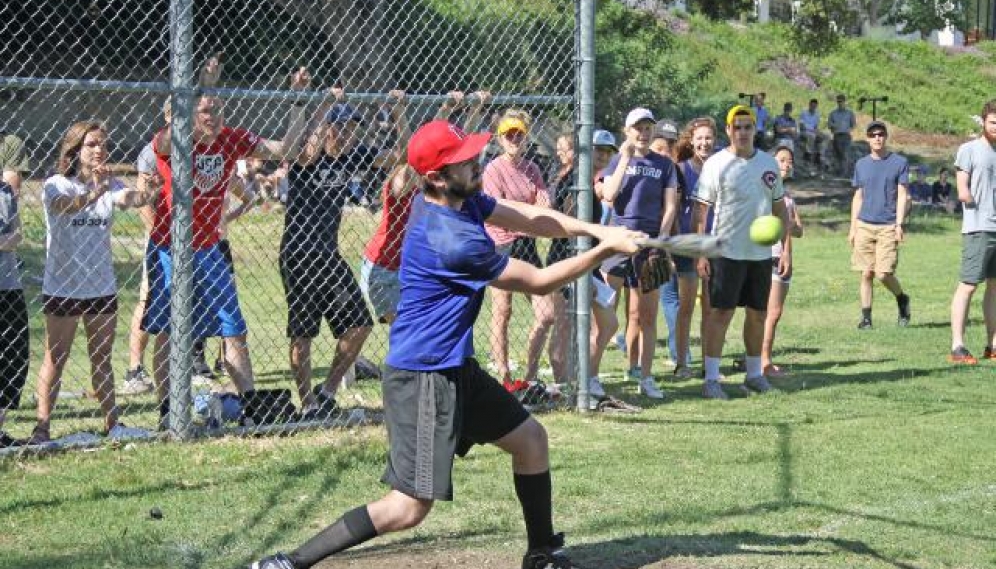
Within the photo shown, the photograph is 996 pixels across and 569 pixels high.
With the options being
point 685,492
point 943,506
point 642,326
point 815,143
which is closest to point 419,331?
point 685,492

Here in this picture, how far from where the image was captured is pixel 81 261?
788 cm

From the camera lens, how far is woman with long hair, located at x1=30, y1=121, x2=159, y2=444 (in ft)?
25.4

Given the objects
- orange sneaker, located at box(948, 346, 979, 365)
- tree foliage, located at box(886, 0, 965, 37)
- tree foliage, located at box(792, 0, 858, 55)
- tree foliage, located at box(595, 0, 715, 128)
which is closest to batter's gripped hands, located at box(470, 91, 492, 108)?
orange sneaker, located at box(948, 346, 979, 365)

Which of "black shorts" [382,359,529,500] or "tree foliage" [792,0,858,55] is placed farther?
"tree foliage" [792,0,858,55]

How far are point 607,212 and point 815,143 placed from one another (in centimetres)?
2601

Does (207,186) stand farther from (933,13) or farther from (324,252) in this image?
(933,13)

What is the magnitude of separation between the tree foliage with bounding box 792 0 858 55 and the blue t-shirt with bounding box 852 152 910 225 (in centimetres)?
1816

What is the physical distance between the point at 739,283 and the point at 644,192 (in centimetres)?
98

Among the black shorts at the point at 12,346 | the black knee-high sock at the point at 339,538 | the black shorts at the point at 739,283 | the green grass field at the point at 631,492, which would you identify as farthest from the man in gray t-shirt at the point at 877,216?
the black knee-high sock at the point at 339,538

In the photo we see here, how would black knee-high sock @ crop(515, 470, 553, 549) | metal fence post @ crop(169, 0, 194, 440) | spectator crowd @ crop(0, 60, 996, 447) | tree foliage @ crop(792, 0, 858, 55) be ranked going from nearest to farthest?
black knee-high sock @ crop(515, 470, 553, 549)
metal fence post @ crop(169, 0, 194, 440)
spectator crowd @ crop(0, 60, 996, 447)
tree foliage @ crop(792, 0, 858, 55)

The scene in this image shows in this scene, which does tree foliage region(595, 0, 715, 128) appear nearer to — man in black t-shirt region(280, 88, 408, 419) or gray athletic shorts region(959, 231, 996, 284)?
gray athletic shorts region(959, 231, 996, 284)

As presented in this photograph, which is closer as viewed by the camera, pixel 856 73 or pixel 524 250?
pixel 524 250

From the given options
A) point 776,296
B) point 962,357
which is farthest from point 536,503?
point 962,357

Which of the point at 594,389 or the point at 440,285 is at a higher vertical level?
the point at 440,285
